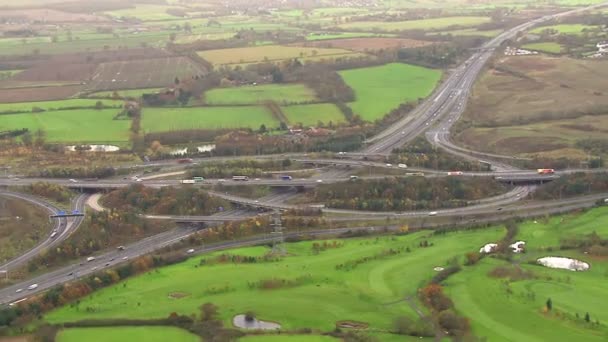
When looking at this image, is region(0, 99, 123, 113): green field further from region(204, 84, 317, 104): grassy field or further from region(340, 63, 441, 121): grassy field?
region(340, 63, 441, 121): grassy field

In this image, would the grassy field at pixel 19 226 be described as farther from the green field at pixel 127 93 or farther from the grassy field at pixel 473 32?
the grassy field at pixel 473 32

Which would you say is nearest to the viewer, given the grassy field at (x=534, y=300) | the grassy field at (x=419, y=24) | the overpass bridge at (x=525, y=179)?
the grassy field at (x=534, y=300)

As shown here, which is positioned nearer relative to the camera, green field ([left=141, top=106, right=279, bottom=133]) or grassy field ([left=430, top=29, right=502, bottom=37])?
green field ([left=141, top=106, right=279, bottom=133])

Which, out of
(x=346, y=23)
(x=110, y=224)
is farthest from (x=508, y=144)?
(x=346, y=23)

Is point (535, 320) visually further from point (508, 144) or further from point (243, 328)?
point (508, 144)

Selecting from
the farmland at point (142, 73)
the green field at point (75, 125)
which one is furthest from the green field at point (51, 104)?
the farmland at point (142, 73)

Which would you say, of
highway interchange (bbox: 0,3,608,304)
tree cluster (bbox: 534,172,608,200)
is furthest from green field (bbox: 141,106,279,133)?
tree cluster (bbox: 534,172,608,200)
